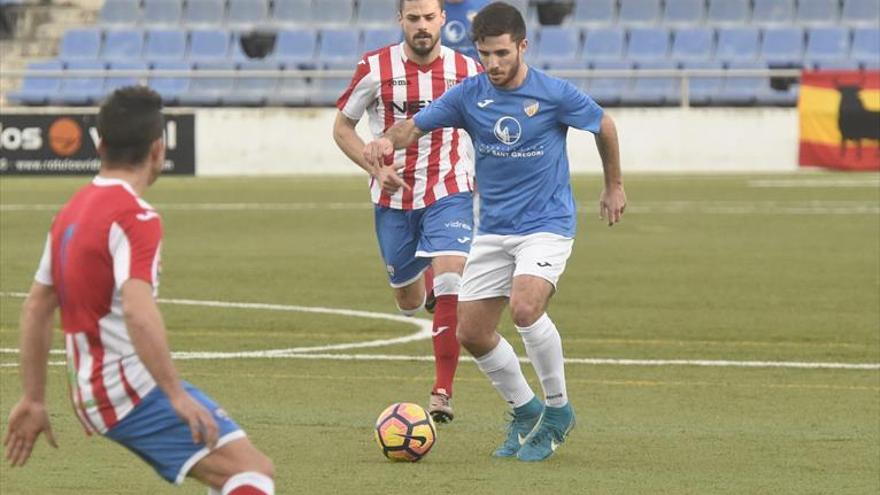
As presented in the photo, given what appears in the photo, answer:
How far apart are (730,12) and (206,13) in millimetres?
9868

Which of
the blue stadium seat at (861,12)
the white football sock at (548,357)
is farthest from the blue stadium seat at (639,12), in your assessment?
the white football sock at (548,357)

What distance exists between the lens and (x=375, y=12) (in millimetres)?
35500

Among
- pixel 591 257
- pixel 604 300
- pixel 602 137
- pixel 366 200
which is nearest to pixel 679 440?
pixel 602 137

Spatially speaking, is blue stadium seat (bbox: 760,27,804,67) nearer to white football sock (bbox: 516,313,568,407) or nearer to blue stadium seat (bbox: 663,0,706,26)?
blue stadium seat (bbox: 663,0,706,26)

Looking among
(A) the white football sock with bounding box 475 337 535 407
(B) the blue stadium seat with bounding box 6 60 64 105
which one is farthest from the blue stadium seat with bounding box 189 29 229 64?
(A) the white football sock with bounding box 475 337 535 407

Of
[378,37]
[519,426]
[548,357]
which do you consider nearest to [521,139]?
[548,357]

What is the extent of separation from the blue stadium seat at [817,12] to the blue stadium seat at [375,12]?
7336mm

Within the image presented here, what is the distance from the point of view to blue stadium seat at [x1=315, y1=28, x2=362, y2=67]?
3419cm

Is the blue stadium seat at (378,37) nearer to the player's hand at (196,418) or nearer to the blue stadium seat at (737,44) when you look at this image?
the blue stadium seat at (737,44)

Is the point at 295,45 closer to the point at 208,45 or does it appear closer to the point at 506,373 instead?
the point at 208,45

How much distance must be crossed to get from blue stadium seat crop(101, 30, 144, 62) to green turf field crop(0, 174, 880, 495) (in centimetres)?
1275

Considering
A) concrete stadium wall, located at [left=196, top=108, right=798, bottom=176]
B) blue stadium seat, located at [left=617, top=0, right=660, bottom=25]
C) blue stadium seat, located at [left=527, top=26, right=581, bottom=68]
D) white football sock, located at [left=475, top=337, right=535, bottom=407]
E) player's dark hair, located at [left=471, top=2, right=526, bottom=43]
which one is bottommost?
concrete stadium wall, located at [left=196, top=108, right=798, bottom=176]

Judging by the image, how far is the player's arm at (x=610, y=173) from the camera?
840cm

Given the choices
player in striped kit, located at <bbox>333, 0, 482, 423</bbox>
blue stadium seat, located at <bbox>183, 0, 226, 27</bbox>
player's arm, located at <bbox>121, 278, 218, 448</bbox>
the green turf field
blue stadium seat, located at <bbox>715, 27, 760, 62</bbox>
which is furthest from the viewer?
blue stadium seat, located at <bbox>183, 0, 226, 27</bbox>
